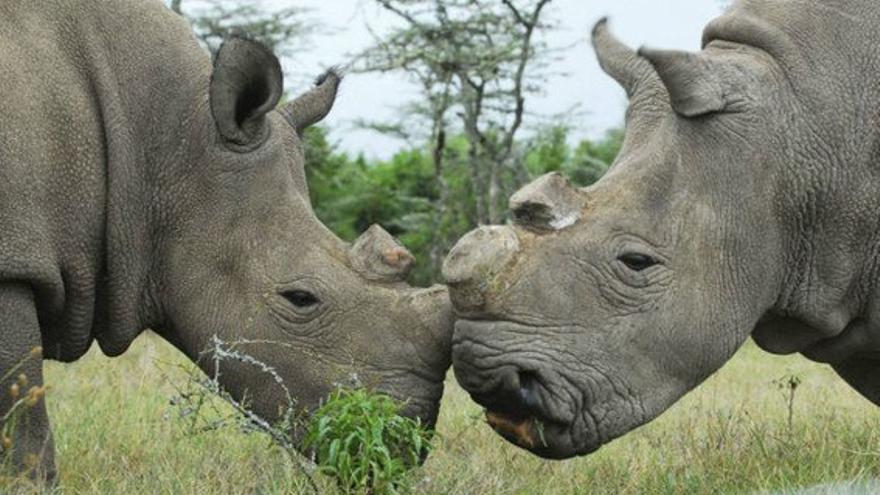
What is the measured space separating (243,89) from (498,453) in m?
2.17

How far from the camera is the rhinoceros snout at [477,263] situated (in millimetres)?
6242

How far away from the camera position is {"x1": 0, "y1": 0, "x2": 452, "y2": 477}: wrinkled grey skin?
7031 mm

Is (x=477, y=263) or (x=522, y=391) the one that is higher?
(x=477, y=263)

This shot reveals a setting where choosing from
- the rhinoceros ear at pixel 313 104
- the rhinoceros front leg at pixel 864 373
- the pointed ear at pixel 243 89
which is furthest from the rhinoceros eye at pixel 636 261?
the rhinoceros ear at pixel 313 104

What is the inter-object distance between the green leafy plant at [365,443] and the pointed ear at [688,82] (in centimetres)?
155

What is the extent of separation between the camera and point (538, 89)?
85.1ft

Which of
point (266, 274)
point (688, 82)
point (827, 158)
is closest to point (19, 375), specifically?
point (266, 274)

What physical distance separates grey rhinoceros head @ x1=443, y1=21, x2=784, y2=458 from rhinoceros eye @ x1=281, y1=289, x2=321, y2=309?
1.10 m

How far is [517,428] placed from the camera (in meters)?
6.34

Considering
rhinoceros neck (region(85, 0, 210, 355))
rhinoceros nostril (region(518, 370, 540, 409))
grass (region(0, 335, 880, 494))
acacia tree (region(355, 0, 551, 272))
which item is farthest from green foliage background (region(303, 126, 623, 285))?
rhinoceros nostril (region(518, 370, 540, 409))

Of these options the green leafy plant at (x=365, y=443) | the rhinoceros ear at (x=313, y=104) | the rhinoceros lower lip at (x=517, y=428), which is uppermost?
the rhinoceros ear at (x=313, y=104)

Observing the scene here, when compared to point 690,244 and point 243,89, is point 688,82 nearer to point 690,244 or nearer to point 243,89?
point 690,244

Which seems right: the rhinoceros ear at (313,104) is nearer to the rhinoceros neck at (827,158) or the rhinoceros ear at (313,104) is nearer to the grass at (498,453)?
the grass at (498,453)

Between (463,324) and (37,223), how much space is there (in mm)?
1795
